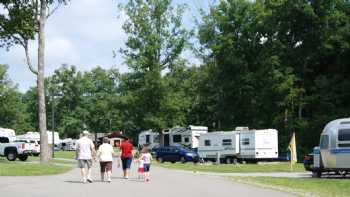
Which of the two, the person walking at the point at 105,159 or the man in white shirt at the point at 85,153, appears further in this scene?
the person walking at the point at 105,159

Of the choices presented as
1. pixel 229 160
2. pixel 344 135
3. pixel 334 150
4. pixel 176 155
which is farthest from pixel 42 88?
pixel 229 160

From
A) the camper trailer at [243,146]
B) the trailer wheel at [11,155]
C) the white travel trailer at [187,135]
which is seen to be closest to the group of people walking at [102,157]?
the trailer wheel at [11,155]

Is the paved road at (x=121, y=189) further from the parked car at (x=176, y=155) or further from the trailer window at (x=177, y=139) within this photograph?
the trailer window at (x=177, y=139)

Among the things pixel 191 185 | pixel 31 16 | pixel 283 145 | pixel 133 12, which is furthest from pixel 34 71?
pixel 133 12

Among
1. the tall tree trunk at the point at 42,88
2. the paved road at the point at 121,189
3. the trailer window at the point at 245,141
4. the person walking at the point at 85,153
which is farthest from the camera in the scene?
the trailer window at the point at 245,141

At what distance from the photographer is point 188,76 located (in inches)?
2768

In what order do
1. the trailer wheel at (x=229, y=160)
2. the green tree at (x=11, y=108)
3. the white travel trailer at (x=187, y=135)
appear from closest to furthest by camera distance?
the trailer wheel at (x=229, y=160) < the white travel trailer at (x=187, y=135) < the green tree at (x=11, y=108)

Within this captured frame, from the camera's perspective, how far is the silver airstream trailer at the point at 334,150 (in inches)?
1180

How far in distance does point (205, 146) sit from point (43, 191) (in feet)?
123

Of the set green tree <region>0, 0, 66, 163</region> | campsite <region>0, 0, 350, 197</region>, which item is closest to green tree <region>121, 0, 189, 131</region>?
campsite <region>0, 0, 350, 197</region>

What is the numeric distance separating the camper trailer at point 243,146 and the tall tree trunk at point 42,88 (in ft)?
62.0

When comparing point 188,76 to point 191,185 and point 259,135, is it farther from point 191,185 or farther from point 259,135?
point 191,185

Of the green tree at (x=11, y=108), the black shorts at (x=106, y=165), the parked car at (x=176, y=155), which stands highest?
the green tree at (x=11, y=108)

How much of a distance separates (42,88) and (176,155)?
20.0m
